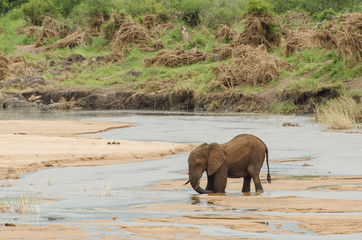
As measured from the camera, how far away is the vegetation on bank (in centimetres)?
3331

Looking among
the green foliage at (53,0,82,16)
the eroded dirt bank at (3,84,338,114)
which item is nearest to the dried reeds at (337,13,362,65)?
the eroded dirt bank at (3,84,338,114)

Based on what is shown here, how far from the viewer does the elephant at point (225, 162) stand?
9039mm

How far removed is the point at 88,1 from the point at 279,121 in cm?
3234

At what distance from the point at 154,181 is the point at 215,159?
6.58 ft

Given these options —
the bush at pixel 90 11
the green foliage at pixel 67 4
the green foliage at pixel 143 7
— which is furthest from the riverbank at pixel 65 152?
the green foliage at pixel 67 4

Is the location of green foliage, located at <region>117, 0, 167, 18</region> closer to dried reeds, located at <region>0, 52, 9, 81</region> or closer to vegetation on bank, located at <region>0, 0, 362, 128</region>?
vegetation on bank, located at <region>0, 0, 362, 128</region>

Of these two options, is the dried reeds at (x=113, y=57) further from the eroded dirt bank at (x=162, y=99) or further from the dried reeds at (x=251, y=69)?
the dried reeds at (x=251, y=69)

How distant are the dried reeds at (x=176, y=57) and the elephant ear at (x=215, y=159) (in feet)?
113

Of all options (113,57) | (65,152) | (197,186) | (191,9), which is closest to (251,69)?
(113,57)

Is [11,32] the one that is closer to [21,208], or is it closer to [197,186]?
[197,186]

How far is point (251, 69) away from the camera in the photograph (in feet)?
122

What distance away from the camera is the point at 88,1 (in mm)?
55719

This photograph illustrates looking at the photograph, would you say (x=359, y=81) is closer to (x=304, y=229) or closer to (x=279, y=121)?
(x=279, y=121)

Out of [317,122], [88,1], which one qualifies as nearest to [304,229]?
[317,122]
